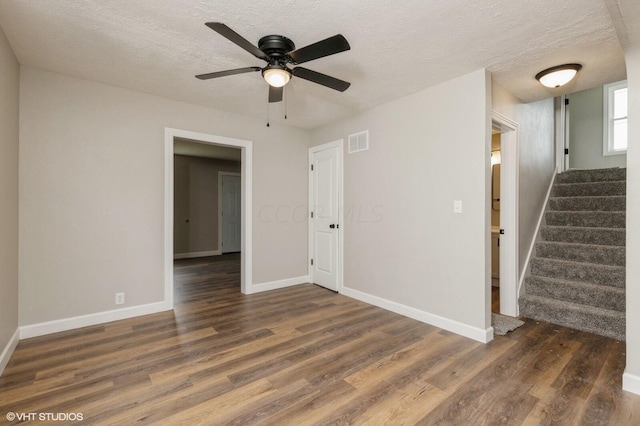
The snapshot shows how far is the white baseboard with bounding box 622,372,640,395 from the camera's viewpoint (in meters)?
1.98

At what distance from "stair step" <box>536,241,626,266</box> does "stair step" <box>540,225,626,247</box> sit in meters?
0.13

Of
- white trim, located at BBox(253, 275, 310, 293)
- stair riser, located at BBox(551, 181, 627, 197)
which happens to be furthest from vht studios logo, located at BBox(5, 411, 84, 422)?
stair riser, located at BBox(551, 181, 627, 197)

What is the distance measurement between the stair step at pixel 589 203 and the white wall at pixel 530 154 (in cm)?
24

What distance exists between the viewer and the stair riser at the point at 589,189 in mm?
3992

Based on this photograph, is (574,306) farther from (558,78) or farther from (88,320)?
(88,320)

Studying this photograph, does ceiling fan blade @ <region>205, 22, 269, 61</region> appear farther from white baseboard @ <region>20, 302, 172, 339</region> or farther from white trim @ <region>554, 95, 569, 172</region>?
white trim @ <region>554, 95, 569, 172</region>

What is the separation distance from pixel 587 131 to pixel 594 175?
1.58m

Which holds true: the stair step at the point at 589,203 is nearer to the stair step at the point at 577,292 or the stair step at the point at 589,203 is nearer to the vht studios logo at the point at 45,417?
the stair step at the point at 577,292

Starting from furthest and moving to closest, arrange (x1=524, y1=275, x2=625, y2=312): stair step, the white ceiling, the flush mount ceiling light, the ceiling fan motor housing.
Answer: (x1=524, y1=275, x2=625, y2=312): stair step < the flush mount ceiling light < the ceiling fan motor housing < the white ceiling

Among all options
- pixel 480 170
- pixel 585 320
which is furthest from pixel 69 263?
pixel 585 320

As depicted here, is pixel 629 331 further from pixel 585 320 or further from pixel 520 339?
pixel 585 320

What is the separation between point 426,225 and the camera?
327 cm

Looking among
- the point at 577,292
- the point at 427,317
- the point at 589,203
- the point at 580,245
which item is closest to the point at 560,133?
the point at 589,203

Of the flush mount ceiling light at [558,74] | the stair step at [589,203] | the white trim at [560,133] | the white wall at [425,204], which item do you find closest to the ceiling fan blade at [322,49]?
the white wall at [425,204]
